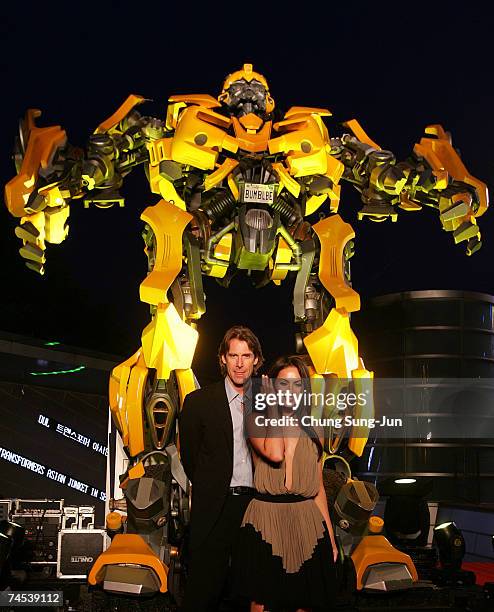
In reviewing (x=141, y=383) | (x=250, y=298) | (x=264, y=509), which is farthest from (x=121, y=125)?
(x=250, y=298)

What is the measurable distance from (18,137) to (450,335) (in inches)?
305

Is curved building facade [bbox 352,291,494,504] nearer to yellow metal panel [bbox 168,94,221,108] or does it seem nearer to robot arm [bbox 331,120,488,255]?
robot arm [bbox 331,120,488,255]

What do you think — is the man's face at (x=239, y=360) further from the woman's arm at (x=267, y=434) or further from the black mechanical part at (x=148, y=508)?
the black mechanical part at (x=148, y=508)

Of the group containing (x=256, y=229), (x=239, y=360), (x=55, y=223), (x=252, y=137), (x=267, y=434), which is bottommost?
(x=267, y=434)

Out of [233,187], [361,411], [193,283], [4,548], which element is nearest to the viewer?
[4,548]

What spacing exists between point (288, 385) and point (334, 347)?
75.1 inches

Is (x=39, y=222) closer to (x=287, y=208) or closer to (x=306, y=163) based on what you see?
(x=287, y=208)

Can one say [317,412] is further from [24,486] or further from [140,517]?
[24,486]

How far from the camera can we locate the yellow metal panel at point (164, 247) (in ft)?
14.9

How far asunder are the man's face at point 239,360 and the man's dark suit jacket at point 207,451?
6cm

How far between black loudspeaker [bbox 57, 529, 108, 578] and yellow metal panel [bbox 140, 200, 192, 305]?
82.2 inches

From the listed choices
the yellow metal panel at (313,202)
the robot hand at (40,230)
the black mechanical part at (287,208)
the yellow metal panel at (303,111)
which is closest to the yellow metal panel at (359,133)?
the yellow metal panel at (303,111)

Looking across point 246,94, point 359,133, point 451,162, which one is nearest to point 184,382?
point 246,94

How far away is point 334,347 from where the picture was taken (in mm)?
4660
